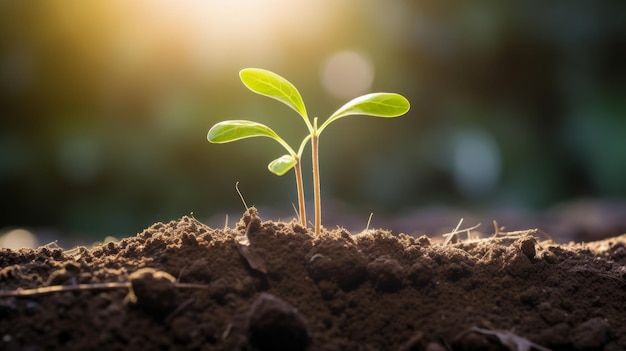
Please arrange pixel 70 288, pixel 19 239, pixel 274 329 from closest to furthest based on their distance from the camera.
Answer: pixel 274 329
pixel 70 288
pixel 19 239

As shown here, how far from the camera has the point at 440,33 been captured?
12.9ft

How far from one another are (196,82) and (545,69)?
2.68 meters

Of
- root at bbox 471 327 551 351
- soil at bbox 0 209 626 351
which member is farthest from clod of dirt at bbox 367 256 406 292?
root at bbox 471 327 551 351

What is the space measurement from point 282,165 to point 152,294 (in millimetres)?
346

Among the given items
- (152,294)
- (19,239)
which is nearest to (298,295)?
(152,294)

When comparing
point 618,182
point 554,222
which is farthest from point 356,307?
point 618,182

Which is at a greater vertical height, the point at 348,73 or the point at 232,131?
the point at 348,73

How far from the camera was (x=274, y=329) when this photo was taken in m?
0.77

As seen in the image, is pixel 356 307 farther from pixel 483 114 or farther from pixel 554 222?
pixel 483 114

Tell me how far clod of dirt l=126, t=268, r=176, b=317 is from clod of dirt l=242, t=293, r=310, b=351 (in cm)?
14

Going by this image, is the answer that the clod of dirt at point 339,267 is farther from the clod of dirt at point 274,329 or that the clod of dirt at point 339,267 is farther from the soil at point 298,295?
the clod of dirt at point 274,329

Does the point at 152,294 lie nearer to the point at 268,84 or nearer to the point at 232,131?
the point at 232,131

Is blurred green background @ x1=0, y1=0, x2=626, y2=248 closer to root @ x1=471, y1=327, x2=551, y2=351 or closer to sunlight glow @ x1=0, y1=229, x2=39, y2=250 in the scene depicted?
sunlight glow @ x1=0, y1=229, x2=39, y2=250

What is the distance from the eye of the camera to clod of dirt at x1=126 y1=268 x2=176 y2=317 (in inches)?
32.6
